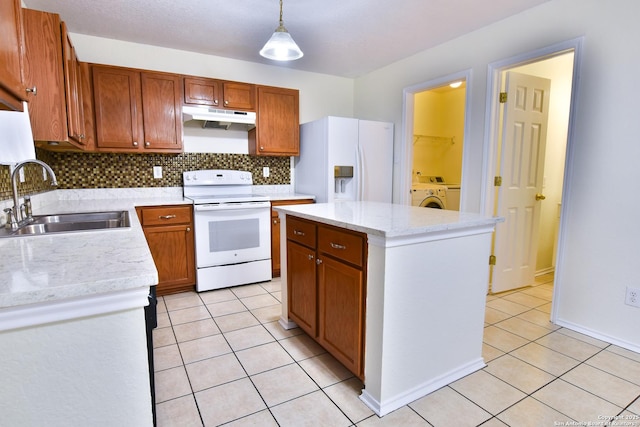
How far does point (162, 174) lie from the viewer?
11.3ft

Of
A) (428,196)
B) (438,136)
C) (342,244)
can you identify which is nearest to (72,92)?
(342,244)

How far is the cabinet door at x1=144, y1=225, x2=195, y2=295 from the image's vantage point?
3.01 m

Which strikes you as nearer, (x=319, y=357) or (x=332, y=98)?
(x=319, y=357)

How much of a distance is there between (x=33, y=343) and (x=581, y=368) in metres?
2.50

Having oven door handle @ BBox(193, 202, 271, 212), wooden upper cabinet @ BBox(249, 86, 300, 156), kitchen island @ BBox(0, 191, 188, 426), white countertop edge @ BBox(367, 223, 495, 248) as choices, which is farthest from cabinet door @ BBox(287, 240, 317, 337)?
wooden upper cabinet @ BBox(249, 86, 300, 156)

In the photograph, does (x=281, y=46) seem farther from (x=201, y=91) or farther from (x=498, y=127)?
(x=498, y=127)

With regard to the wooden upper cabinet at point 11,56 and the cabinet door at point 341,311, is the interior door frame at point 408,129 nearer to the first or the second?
the cabinet door at point 341,311

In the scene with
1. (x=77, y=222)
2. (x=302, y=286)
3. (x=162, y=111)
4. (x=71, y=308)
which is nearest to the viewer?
(x=71, y=308)

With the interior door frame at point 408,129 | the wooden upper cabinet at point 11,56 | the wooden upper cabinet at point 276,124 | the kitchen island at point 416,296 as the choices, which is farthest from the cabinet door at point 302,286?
the interior door frame at point 408,129

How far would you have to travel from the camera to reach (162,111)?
10.4ft

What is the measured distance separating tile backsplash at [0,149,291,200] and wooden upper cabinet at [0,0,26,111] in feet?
5.21

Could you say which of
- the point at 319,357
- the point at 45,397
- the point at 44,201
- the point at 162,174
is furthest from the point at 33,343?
the point at 162,174

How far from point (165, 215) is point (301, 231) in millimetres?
1529

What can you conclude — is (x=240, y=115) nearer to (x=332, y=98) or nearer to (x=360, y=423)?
(x=332, y=98)
